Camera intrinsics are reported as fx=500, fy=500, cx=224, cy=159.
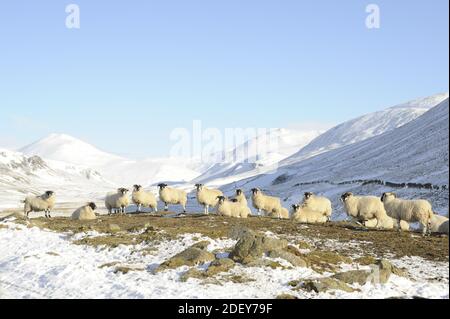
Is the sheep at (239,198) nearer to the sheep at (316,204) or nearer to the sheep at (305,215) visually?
the sheep at (316,204)

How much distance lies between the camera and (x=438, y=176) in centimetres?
8388

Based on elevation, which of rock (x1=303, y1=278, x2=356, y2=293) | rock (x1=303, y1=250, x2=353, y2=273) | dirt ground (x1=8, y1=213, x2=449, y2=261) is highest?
dirt ground (x1=8, y1=213, x2=449, y2=261)

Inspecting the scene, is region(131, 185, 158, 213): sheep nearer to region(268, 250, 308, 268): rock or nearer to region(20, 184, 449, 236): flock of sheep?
region(20, 184, 449, 236): flock of sheep

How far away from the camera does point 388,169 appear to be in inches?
4505

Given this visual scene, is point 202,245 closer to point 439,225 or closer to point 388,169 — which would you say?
point 439,225

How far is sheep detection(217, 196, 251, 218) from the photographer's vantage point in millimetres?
34375

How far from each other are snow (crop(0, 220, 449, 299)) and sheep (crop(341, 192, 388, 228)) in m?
11.2

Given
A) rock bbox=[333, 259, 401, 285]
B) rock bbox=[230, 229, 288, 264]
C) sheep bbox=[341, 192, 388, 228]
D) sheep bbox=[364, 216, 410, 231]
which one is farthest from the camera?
sheep bbox=[341, 192, 388, 228]

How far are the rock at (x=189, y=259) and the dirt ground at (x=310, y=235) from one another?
3.85m

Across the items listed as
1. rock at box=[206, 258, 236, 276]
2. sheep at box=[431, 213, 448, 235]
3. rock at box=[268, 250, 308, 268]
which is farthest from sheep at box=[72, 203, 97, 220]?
sheep at box=[431, 213, 448, 235]

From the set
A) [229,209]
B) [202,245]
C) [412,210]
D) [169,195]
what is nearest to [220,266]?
[202,245]

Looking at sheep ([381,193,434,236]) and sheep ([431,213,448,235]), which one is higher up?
sheep ([381,193,434,236])

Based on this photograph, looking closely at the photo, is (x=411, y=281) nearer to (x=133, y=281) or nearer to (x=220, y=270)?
(x=220, y=270)

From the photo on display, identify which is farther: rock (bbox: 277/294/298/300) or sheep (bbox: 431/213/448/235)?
sheep (bbox: 431/213/448/235)
